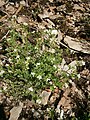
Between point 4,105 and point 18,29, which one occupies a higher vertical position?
point 18,29

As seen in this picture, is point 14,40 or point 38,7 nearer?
point 14,40

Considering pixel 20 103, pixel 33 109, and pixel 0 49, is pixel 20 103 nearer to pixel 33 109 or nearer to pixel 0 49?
pixel 33 109

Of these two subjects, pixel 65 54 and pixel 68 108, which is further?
pixel 65 54

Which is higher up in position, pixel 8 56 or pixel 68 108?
pixel 8 56

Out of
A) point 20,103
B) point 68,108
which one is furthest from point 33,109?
point 68,108

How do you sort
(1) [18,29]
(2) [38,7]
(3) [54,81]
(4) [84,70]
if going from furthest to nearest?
(2) [38,7] < (1) [18,29] < (4) [84,70] < (3) [54,81]

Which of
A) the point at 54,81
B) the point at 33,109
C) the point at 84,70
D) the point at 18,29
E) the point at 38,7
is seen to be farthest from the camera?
the point at 38,7

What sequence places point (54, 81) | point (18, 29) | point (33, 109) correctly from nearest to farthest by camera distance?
point (33, 109) → point (54, 81) → point (18, 29)

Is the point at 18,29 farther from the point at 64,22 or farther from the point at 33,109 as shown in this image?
the point at 33,109

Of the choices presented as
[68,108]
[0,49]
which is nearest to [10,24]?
[0,49]
